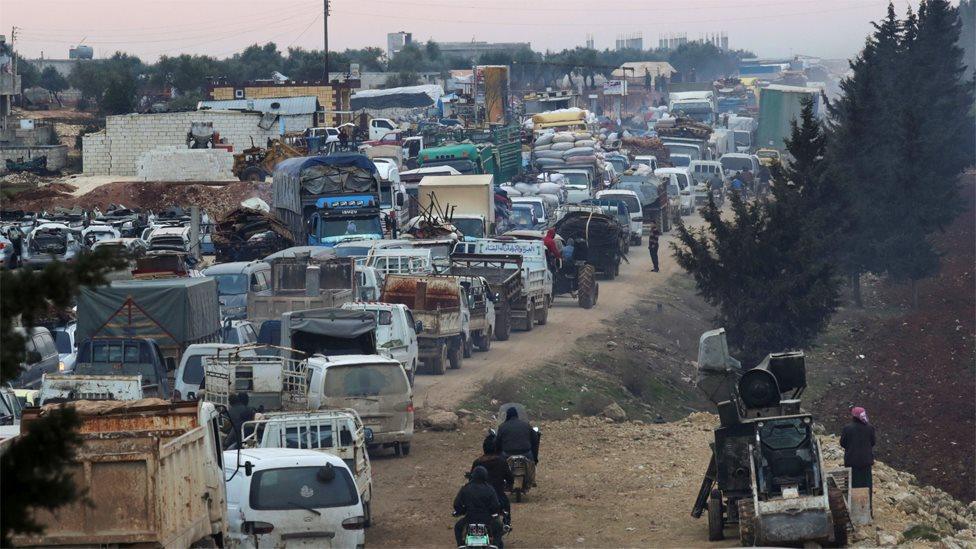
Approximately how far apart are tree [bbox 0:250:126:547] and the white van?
43.0 meters

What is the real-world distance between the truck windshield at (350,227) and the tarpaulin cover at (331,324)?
15.4m

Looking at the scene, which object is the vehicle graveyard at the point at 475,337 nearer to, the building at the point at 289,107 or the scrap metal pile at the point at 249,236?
the scrap metal pile at the point at 249,236

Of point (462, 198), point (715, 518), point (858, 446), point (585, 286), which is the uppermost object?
point (462, 198)

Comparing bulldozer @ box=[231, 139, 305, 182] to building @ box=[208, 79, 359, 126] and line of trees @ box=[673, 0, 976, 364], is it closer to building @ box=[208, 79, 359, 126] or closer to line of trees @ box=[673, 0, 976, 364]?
line of trees @ box=[673, 0, 976, 364]

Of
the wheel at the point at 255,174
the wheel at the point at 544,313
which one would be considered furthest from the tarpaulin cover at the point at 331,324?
the wheel at the point at 255,174

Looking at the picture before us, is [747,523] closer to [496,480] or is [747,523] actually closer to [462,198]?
[496,480]

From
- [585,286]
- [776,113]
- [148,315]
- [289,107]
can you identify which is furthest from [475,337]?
[776,113]

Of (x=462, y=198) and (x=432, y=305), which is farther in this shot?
(x=462, y=198)

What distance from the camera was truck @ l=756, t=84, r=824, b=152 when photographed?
82438 mm

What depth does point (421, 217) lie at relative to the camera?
1576 inches

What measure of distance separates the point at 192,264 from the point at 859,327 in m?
18.0

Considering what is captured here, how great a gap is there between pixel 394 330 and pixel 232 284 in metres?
6.51

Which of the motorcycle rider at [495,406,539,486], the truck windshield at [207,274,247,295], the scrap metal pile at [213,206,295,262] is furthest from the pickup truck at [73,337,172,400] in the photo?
the scrap metal pile at [213,206,295,262]

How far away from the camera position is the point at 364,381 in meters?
20.7
